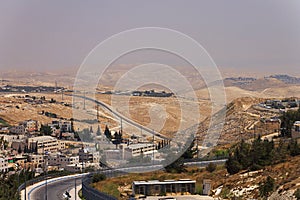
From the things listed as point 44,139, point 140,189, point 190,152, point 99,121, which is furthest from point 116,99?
point 140,189

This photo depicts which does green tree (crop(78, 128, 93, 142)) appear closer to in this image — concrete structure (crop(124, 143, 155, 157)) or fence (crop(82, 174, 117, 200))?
concrete structure (crop(124, 143, 155, 157))

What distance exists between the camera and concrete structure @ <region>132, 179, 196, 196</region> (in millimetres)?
13977

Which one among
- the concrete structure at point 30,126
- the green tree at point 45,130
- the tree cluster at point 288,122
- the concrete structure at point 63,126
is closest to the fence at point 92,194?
the tree cluster at point 288,122

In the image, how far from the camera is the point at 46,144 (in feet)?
123

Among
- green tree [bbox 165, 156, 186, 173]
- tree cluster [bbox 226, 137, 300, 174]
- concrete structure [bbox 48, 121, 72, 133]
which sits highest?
concrete structure [bbox 48, 121, 72, 133]

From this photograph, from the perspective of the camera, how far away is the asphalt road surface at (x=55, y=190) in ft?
54.0

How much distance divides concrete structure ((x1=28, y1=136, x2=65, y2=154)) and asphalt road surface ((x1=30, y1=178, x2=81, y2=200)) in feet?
52.8

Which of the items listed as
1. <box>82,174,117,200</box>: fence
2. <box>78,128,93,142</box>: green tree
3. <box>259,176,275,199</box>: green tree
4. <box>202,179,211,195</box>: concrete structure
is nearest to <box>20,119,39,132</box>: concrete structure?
<box>78,128,93,142</box>: green tree

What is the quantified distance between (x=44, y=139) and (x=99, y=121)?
37.9 ft

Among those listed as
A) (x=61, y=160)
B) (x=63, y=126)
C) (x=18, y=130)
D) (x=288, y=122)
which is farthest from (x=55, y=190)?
(x=18, y=130)

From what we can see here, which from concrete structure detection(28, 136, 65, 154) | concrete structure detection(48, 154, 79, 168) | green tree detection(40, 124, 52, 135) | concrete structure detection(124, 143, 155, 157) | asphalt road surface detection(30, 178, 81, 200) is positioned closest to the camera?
asphalt road surface detection(30, 178, 81, 200)

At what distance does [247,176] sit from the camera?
14.2m

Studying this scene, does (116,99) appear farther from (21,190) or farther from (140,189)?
(140,189)

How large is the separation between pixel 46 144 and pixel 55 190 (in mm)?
19988
